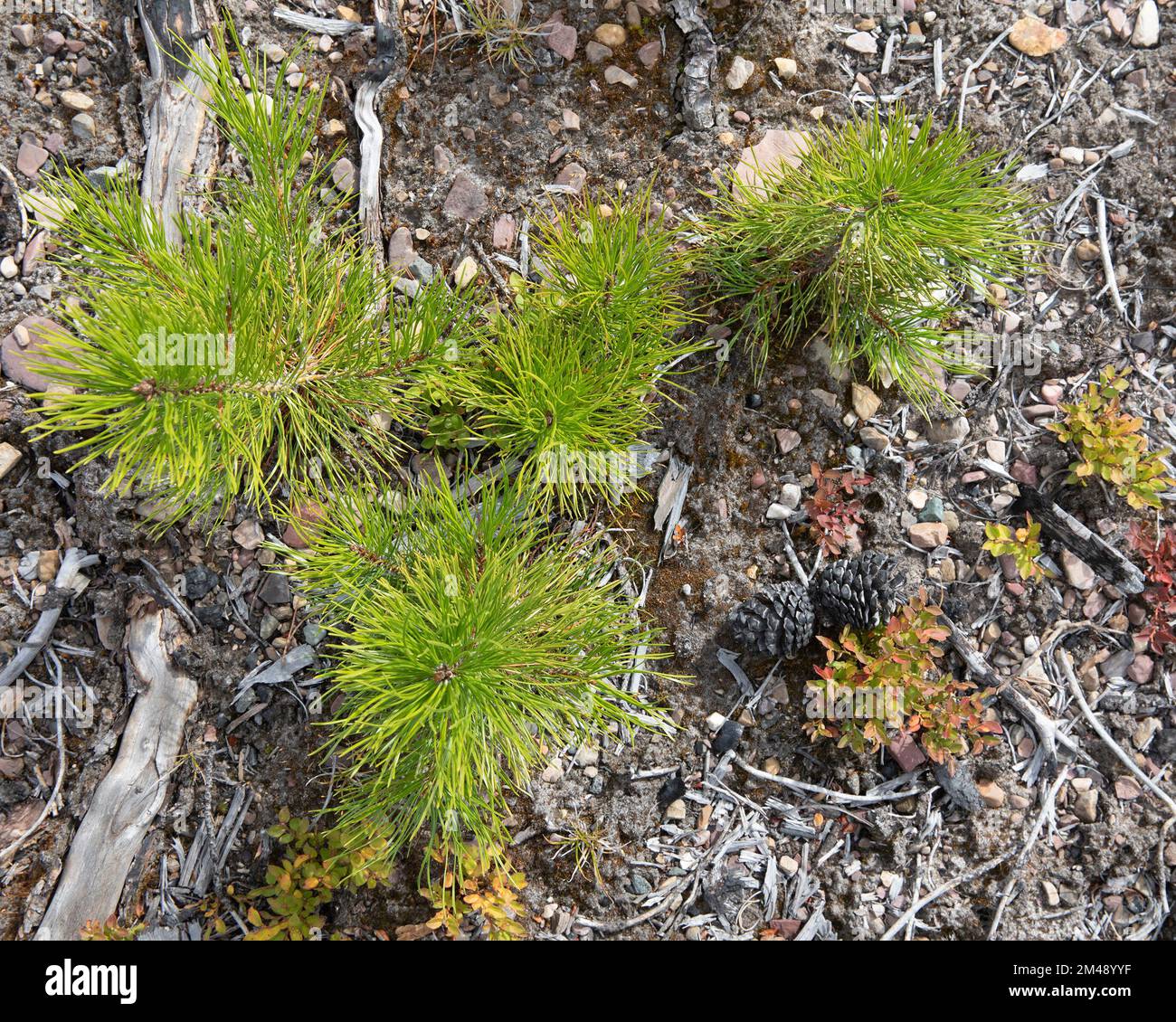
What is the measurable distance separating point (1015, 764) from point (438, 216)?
2.72 metres

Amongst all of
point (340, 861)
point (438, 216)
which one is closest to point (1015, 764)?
point (340, 861)

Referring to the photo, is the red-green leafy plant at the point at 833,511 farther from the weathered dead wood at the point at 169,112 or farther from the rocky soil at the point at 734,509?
the weathered dead wood at the point at 169,112

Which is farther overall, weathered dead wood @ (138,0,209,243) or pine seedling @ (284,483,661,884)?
weathered dead wood @ (138,0,209,243)

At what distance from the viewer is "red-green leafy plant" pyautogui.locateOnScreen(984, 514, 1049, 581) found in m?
2.74

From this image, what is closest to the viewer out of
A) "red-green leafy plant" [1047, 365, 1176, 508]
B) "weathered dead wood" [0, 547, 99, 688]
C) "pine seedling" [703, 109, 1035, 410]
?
"pine seedling" [703, 109, 1035, 410]

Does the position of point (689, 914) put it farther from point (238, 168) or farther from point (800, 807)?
point (238, 168)

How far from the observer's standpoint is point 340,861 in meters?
2.54

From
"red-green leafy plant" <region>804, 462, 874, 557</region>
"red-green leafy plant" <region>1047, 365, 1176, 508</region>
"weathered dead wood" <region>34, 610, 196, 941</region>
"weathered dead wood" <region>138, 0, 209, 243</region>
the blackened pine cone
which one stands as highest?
"weathered dead wood" <region>138, 0, 209, 243</region>

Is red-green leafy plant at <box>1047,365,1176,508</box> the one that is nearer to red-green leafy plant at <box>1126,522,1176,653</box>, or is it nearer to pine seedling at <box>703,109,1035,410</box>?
red-green leafy plant at <box>1126,522,1176,653</box>

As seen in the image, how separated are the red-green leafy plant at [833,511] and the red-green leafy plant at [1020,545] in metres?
0.45

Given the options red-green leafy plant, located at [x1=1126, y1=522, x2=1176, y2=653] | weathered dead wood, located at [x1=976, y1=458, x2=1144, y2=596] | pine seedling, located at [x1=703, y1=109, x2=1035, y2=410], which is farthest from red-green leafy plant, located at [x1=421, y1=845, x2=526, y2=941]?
red-green leafy plant, located at [x1=1126, y1=522, x2=1176, y2=653]

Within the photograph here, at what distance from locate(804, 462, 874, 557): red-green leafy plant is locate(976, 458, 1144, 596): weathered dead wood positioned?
49cm

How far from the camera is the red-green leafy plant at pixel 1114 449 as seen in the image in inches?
105

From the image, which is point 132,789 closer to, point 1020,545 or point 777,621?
point 777,621
